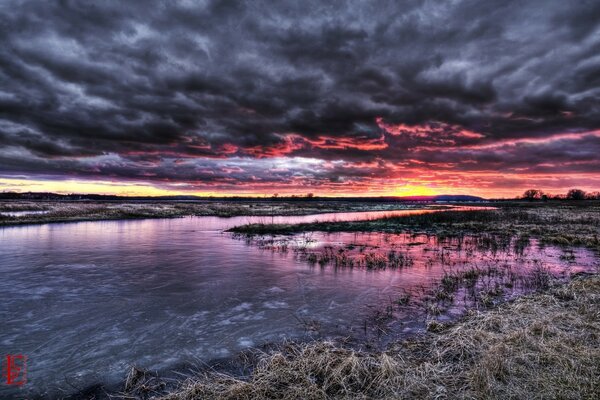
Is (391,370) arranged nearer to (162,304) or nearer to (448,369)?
(448,369)

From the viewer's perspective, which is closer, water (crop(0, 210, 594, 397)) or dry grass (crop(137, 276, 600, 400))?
dry grass (crop(137, 276, 600, 400))

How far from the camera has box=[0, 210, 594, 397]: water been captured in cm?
832

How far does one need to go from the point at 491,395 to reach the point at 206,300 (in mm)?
10462

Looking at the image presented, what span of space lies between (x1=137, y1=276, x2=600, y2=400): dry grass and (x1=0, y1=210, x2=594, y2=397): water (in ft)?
6.75

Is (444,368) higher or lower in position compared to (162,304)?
higher

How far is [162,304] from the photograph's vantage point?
41.0ft

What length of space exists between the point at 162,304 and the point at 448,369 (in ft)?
33.9

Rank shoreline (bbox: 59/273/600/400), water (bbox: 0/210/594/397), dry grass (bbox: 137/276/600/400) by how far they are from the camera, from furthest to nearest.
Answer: water (bbox: 0/210/594/397), shoreline (bbox: 59/273/600/400), dry grass (bbox: 137/276/600/400)

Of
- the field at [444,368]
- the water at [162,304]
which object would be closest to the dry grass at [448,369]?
the field at [444,368]

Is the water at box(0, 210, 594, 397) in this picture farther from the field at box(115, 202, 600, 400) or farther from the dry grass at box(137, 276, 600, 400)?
the dry grass at box(137, 276, 600, 400)

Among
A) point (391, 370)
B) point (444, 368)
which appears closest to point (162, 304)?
point (391, 370)

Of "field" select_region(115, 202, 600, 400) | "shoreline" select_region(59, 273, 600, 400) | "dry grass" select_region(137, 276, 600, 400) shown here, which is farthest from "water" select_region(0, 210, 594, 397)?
"dry grass" select_region(137, 276, 600, 400)

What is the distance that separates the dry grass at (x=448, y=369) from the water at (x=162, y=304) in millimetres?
2056

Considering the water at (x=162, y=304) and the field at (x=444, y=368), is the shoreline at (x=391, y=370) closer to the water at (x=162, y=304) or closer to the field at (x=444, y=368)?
the field at (x=444, y=368)
